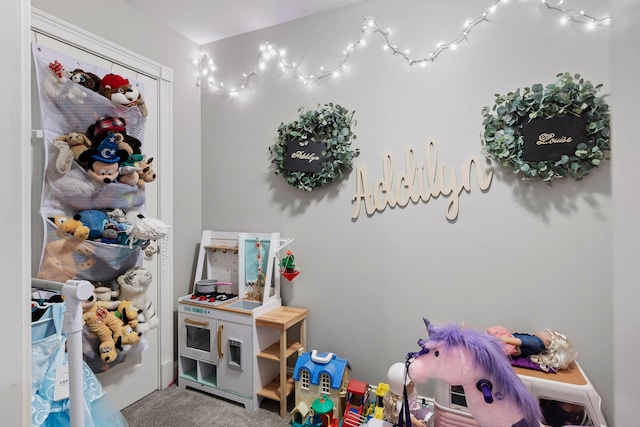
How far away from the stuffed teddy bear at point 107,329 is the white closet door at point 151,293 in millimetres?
323

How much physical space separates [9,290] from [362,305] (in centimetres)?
182

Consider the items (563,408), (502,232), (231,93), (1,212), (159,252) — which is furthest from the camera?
(231,93)

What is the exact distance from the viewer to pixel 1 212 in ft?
1.94

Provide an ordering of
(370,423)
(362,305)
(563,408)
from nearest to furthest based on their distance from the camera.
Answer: (563,408)
(370,423)
(362,305)

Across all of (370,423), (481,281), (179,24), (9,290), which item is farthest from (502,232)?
(179,24)

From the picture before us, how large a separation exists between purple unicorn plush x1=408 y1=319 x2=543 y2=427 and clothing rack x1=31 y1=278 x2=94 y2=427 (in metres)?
1.08

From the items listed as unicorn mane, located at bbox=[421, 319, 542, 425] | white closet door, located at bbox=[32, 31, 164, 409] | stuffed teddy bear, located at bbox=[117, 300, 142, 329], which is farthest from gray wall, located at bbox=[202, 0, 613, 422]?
stuffed teddy bear, located at bbox=[117, 300, 142, 329]

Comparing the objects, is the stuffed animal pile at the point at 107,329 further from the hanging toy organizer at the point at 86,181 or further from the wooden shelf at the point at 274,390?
the wooden shelf at the point at 274,390

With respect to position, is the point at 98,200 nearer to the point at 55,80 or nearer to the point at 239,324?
the point at 55,80

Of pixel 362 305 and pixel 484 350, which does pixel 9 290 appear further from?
pixel 362 305

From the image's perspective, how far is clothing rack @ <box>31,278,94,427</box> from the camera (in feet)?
2.86

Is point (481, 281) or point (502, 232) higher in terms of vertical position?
point (502, 232)

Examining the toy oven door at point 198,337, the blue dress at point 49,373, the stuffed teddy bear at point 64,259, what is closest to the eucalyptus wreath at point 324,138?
the toy oven door at point 198,337

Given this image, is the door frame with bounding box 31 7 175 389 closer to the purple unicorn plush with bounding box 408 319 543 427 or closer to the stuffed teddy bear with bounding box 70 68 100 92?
the stuffed teddy bear with bounding box 70 68 100 92
